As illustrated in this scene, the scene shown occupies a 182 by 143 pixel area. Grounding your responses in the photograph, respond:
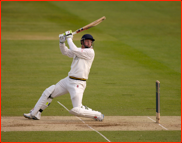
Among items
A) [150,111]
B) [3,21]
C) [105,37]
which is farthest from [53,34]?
[150,111]

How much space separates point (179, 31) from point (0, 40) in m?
10.7

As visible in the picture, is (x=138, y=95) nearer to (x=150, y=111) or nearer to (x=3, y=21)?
(x=150, y=111)

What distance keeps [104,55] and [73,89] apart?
28.4ft

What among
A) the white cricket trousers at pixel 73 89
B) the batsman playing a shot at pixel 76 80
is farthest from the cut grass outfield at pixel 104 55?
the white cricket trousers at pixel 73 89

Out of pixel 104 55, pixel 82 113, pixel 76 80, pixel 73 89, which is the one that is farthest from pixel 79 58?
pixel 104 55

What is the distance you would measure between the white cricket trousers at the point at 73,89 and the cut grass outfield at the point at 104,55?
1048mm

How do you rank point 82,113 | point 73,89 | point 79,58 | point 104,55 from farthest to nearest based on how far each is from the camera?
1. point 104,55
2. point 79,58
3. point 73,89
4. point 82,113

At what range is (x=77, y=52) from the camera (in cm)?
791

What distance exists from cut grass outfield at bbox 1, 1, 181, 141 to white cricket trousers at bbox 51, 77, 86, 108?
1048 mm

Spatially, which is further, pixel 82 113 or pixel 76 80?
pixel 76 80

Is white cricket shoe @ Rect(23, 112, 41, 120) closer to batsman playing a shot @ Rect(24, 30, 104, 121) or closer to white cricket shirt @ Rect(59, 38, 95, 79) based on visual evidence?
batsman playing a shot @ Rect(24, 30, 104, 121)

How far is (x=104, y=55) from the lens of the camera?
16406 millimetres

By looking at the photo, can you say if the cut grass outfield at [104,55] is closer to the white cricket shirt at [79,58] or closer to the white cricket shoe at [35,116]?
the white cricket shoe at [35,116]

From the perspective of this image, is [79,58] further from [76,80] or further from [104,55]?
[104,55]
